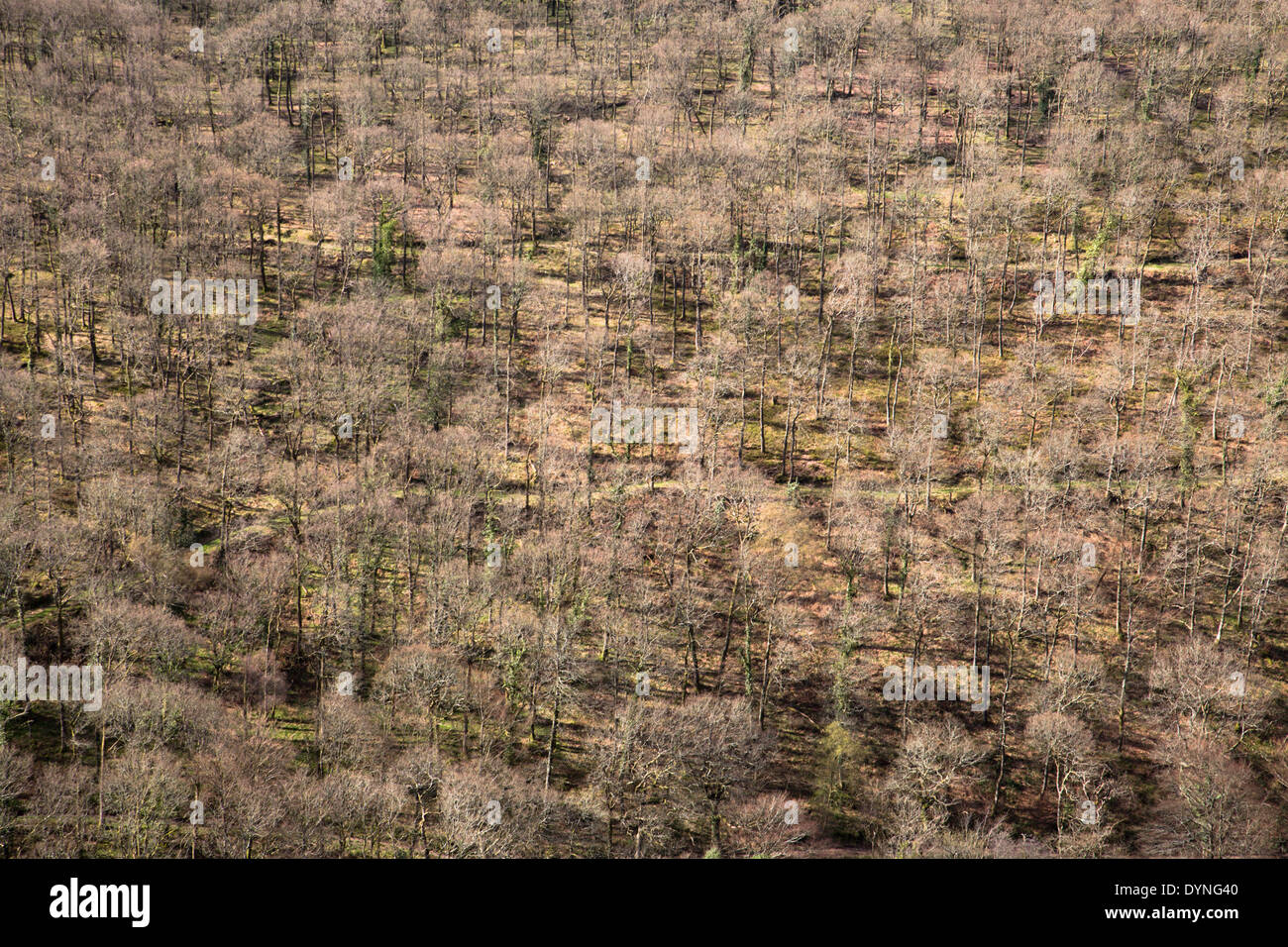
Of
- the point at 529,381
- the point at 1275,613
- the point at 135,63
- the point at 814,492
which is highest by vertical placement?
the point at 135,63

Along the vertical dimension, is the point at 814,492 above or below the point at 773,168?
below

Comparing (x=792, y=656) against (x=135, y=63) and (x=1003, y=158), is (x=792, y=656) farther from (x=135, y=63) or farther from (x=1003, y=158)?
(x=135, y=63)

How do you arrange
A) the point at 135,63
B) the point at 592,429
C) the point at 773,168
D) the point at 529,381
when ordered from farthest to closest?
the point at 135,63 < the point at 773,168 < the point at 529,381 < the point at 592,429

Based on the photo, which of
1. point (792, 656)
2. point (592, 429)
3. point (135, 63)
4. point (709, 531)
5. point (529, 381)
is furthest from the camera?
point (135, 63)

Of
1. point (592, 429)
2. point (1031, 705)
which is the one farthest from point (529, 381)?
point (1031, 705)
